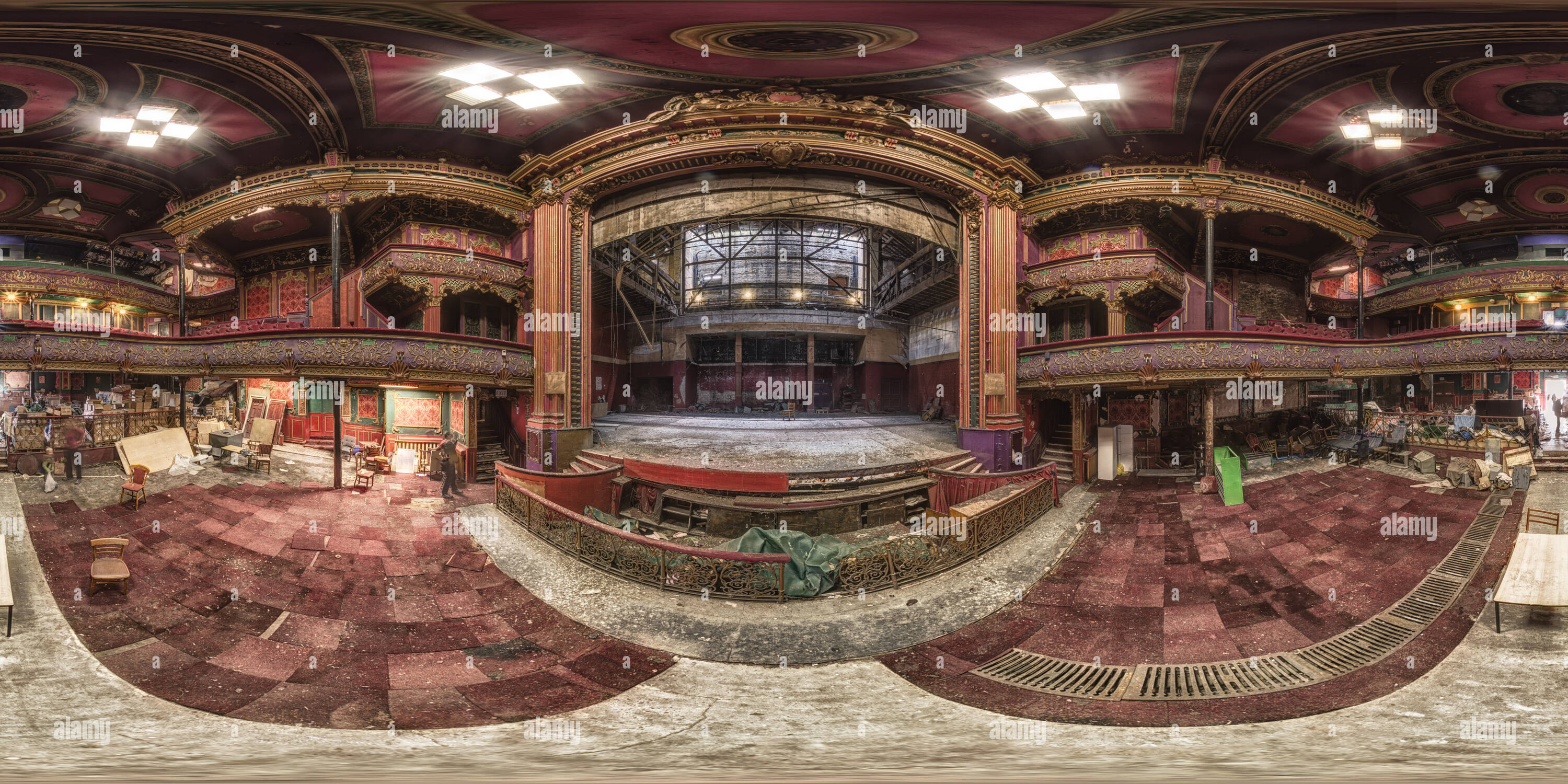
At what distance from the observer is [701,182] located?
14.9 ft

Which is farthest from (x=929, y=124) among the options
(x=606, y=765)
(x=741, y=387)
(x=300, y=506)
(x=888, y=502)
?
(x=741, y=387)

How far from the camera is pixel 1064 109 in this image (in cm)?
369

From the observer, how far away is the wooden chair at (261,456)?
2557mm

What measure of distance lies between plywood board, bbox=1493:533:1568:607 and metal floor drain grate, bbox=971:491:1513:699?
0.16 meters

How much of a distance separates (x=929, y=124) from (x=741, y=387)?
380 inches

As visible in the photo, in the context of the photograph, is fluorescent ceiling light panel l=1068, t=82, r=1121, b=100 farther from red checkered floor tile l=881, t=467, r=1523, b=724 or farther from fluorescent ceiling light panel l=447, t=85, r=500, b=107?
fluorescent ceiling light panel l=447, t=85, r=500, b=107

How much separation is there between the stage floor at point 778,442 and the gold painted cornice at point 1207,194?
334 cm

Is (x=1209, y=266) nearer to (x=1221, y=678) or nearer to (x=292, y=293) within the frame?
(x=1221, y=678)

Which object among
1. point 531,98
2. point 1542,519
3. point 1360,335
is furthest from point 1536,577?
point 531,98

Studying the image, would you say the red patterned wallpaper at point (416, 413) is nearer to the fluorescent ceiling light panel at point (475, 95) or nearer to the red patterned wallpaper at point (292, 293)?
the red patterned wallpaper at point (292, 293)

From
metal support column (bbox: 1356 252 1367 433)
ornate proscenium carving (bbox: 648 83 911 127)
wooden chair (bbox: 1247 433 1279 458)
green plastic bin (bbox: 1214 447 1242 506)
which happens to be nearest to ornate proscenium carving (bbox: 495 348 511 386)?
ornate proscenium carving (bbox: 648 83 911 127)

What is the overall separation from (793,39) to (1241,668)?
3574 mm

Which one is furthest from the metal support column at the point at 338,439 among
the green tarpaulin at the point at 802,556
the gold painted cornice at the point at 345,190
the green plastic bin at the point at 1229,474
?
the green plastic bin at the point at 1229,474

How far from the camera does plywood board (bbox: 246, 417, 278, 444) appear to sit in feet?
8.63
